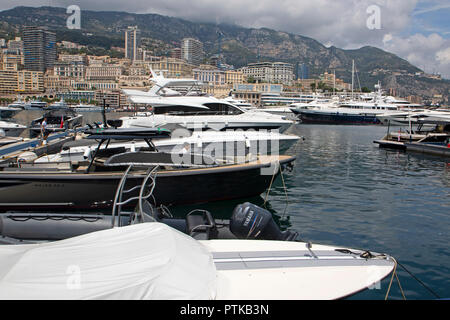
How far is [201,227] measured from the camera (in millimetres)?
5508

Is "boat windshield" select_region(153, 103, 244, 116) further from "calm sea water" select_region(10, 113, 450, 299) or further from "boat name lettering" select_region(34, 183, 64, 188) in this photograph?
"boat name lettering" select_region(34, 183, 64, 188)

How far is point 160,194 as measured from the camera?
917cm

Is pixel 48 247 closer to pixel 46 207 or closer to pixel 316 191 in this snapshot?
pixel 46 207

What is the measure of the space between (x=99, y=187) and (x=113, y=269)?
6133 millimetres

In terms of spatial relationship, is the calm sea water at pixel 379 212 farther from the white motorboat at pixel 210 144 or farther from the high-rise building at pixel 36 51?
the high-rise building at pixel 36 51

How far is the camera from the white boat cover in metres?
2.96

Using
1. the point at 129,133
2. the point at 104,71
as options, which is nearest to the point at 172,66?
the point at 104,71

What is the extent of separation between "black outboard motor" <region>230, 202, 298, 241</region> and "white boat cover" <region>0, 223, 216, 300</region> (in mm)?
1690

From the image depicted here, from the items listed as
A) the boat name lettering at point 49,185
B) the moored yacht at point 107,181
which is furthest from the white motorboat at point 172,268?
the boat name lettering at point 49,185

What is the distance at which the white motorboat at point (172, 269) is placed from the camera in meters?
3.00

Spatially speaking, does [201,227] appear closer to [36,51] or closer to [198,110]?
[198,110]
